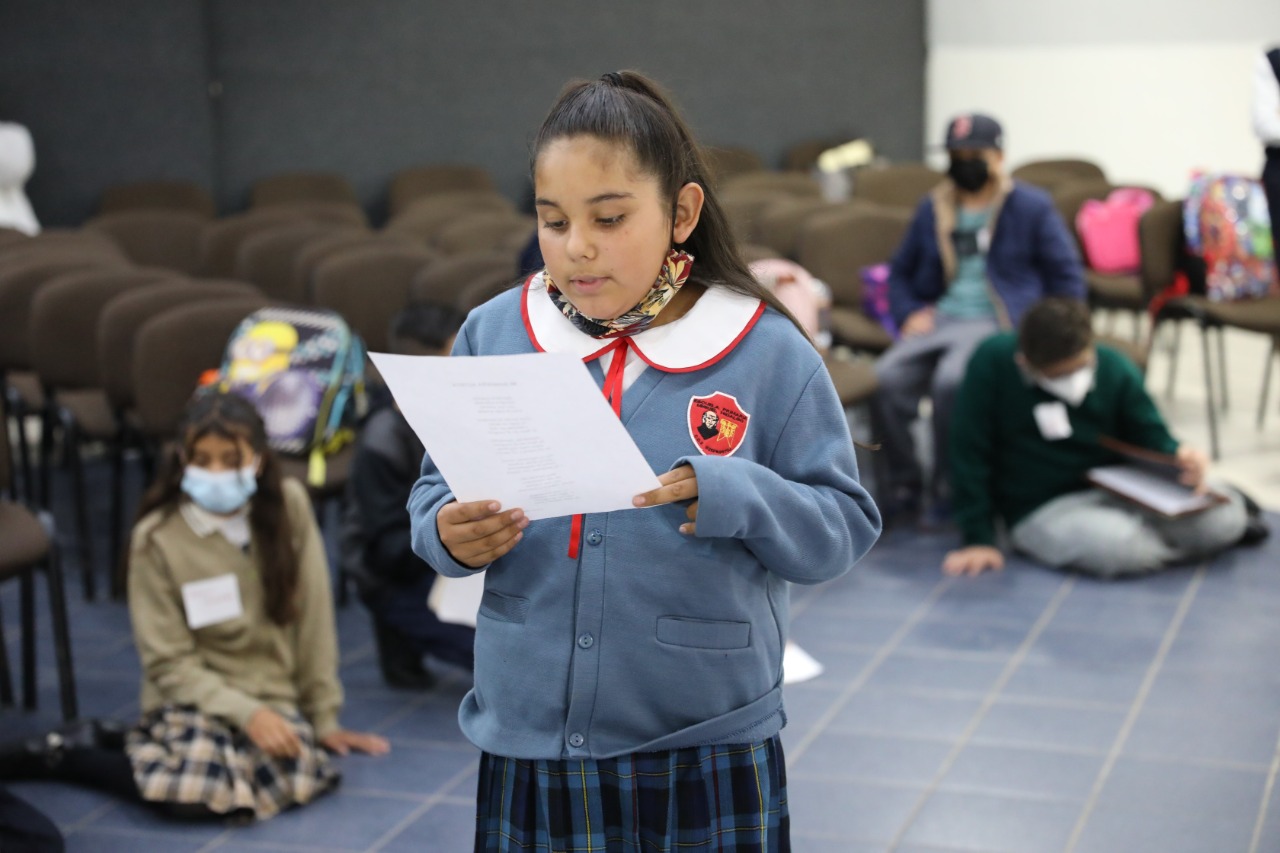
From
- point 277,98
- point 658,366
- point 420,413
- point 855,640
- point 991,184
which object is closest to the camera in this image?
point 420,413

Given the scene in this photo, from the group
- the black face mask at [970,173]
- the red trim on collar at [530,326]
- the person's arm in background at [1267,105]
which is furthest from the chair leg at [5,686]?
the person's arm in background at [1267,105]

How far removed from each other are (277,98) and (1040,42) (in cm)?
584

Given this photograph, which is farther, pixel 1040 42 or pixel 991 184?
pixel 1040 42

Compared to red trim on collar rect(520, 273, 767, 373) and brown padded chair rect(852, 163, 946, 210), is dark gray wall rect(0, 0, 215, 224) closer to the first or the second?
brown padded chair rect(852, 163, 946, 210)

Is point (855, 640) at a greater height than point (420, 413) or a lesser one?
lesser

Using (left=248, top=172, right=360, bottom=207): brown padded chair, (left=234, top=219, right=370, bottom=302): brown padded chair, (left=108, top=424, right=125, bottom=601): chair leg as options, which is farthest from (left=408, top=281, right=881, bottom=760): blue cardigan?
(left=248, top=172, right=360, bottom=207): brown padded chair

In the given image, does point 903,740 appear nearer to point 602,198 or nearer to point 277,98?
point 602,198

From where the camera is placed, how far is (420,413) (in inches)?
51.2

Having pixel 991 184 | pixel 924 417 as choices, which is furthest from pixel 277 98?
pixel 991 184

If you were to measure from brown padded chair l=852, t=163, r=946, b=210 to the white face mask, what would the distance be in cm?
387

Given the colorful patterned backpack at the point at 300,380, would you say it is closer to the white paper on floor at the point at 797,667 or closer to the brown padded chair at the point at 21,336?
the brown padded chair at the point at 21,336

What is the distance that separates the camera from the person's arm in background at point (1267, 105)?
4.73 metres

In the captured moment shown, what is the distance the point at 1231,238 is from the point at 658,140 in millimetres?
Answer: 4871

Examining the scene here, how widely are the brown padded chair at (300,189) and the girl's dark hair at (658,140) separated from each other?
309 inches
